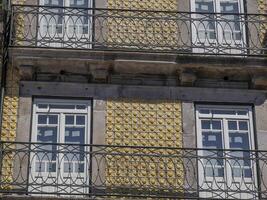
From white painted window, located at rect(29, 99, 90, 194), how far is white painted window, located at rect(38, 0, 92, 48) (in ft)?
3.60

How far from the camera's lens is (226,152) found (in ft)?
47.9

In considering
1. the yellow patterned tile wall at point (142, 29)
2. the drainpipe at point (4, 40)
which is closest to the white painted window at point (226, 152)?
the yellow patterned tile wall at point (142, 29)

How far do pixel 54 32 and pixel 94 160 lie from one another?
2564 mm

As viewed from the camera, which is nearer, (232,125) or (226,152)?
(226,152)

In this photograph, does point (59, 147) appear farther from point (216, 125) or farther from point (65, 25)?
point (216, 125)

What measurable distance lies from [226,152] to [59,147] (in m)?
2.75

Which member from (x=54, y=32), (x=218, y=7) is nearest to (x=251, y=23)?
(x=218, y=7)

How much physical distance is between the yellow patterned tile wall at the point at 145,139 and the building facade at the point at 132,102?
0.02 m

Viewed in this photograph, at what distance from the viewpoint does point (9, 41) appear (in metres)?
15.0

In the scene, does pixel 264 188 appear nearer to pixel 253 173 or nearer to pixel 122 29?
pixel 253 173

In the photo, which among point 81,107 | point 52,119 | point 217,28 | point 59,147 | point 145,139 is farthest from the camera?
point 217,28

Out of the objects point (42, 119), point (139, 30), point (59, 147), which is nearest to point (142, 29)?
point (139, 30)

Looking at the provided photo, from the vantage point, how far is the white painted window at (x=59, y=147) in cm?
1415

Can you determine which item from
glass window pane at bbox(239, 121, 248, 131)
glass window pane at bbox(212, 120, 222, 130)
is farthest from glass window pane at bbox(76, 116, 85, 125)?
glass window pane at bbox(239, 121, 248, 131)
